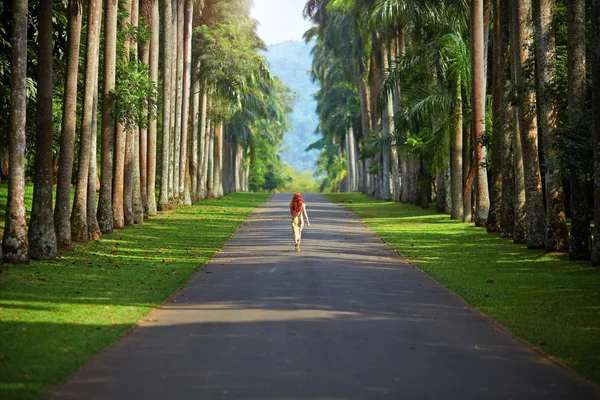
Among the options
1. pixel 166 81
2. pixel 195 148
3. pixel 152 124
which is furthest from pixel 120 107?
pixel 195 148

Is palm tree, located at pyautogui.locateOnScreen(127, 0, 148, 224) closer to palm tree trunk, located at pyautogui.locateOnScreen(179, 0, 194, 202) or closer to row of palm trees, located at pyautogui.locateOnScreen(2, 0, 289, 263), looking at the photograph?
row of palm trees, located at pyautogui.locateOnScreen(2, 0, 289, 263)

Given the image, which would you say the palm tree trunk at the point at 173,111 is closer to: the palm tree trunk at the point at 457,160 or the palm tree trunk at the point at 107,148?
the palm tree trunk at the point at 457,160

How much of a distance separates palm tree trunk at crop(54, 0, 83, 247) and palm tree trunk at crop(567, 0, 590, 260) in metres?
12.0

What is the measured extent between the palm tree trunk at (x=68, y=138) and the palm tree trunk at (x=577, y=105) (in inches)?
474

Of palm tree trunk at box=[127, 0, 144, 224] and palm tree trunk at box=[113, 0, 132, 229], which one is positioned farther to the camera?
palm tree trunk at box=[127, 0, 144, 224]

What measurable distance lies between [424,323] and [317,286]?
4.17 meters

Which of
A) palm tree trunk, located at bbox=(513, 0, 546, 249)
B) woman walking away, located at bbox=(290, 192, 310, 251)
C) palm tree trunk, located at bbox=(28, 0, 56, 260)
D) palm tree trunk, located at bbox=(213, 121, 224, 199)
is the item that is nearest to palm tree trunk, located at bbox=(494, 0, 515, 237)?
palm tree trunk, located at bbox=(513, 0, 546, 249)

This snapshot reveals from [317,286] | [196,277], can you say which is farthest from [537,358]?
[196,277]

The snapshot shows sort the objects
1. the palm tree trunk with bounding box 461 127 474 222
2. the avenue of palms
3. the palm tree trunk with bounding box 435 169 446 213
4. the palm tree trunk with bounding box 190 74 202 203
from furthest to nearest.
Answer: the palm tree trunk with bounding box 190 74 202 203
the palm tree trunk with bounding box 435 169 446 213
the palm tree trunk with bounding box 461 127 474 222
the avenue of palms

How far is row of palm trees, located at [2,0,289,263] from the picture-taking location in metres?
20.9

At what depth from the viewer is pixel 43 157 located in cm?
2119

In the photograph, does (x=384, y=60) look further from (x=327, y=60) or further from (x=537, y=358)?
(x=537, y=358)

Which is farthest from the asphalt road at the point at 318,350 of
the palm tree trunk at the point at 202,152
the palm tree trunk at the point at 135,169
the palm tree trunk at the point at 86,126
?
the palm tree trunk at the point at 202,152

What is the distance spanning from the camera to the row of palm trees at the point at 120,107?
2089cm
